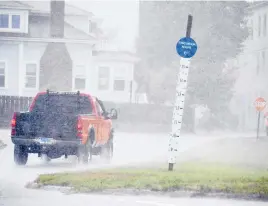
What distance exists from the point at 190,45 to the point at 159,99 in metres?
27.4

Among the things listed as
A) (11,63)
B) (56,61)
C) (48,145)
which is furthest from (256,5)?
(48,145)

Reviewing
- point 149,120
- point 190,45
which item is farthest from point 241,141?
point 190,45

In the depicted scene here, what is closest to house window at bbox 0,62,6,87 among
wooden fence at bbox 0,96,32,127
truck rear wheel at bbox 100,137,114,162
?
wooden fence at bbox 0,96,32,127

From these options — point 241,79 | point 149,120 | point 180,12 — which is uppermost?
point 180,12

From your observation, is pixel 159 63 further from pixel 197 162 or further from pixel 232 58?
pixel 197 162

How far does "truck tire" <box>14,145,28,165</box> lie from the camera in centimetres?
1648

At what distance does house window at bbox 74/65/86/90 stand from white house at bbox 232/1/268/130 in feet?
25.8

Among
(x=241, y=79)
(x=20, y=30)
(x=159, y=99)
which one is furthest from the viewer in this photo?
(x=159, y=99)

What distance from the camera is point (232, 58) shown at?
123 feet

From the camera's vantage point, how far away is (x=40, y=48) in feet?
124

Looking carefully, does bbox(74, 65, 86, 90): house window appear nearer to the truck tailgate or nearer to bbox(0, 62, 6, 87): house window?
bbox(0, 62, 6, 87): house window

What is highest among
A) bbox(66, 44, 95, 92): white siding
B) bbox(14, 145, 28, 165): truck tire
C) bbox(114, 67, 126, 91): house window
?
bbox(66, 44, 95, 92): white siding

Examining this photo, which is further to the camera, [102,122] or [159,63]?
[159,63]

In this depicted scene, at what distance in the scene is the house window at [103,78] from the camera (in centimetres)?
4196
